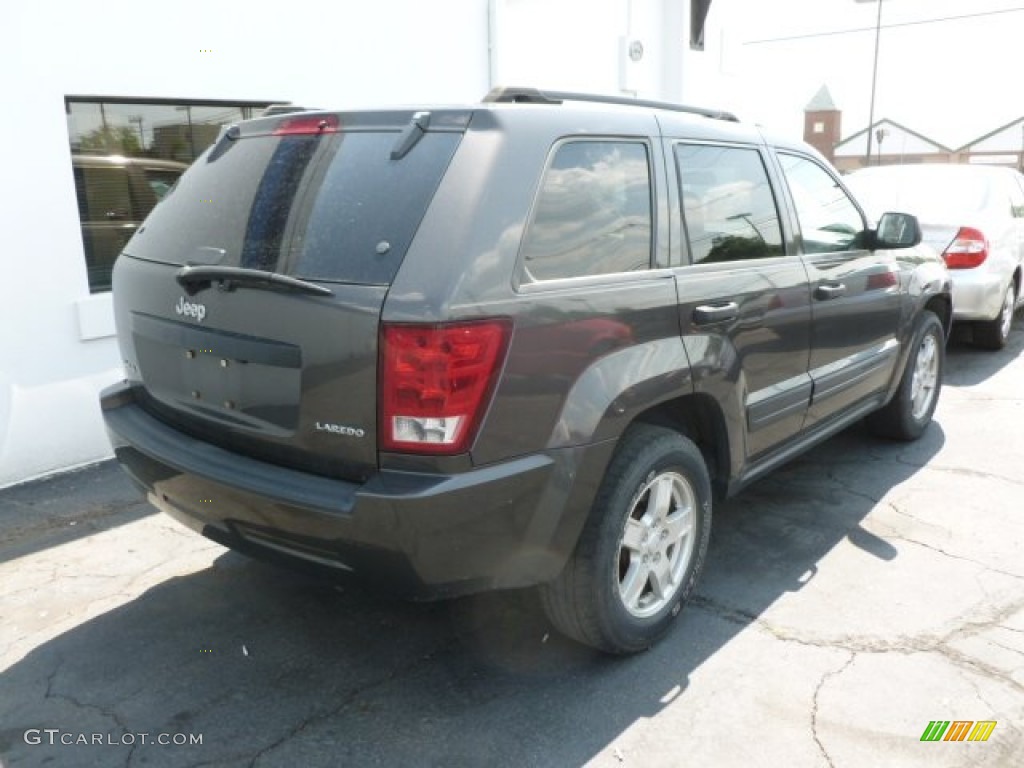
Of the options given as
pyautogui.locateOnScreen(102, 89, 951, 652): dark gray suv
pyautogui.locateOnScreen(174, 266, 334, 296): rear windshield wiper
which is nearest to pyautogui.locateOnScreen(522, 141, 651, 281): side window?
pyautogui.locateOnScreen(102, 89, 951, 652): dark gray suv

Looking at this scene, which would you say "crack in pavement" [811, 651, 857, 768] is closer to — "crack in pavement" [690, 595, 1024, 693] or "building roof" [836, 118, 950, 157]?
"crack in pavement" [690, 595, 1024, 693]

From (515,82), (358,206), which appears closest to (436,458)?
(358,206)

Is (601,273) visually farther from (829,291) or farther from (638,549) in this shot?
(829,291)

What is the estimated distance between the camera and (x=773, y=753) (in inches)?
99.4

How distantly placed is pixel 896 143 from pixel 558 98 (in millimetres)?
89282

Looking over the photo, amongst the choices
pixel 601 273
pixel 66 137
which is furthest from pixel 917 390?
pixel 66 137

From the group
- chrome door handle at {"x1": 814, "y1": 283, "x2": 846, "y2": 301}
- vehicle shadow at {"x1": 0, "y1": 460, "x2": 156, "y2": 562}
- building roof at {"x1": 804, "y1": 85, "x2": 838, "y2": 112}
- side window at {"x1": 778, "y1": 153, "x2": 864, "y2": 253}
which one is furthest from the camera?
building roof at {"x1": 804, "y1": 85, "x2": 838, "y2": 112}

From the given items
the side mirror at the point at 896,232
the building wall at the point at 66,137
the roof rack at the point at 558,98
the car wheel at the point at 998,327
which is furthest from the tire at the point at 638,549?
the car wheel at the point at 998,327

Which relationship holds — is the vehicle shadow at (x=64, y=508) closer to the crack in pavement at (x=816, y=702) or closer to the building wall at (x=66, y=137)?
the building wall at (x=66, y=137)

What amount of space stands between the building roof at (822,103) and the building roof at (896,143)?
5.60 m

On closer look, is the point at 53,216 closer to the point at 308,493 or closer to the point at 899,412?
the point at 308,493

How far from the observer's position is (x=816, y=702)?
2.75m

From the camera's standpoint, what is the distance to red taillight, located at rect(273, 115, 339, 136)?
2.78 meters

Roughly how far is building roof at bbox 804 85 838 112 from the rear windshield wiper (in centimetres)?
9757
